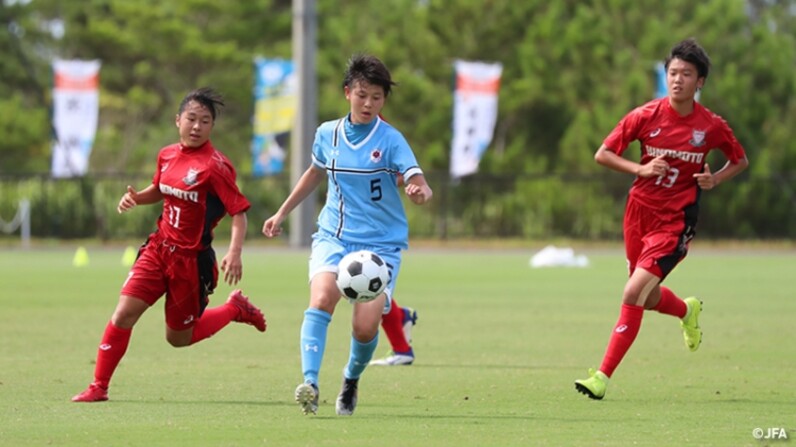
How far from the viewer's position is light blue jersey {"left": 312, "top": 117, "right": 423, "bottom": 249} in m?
8.73

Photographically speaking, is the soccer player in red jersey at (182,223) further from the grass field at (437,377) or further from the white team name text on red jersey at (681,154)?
the white team name text on red jersey at (681,154)

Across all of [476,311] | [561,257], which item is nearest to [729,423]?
[476,311]

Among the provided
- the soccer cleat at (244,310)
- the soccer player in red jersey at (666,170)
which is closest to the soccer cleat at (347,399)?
the soccer player in red jersey at (666,170)

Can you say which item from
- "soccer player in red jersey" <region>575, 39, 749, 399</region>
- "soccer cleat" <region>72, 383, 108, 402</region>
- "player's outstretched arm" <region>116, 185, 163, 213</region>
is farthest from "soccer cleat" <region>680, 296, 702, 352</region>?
"soccer cleat" <region>72, 383, 108, 402</region>

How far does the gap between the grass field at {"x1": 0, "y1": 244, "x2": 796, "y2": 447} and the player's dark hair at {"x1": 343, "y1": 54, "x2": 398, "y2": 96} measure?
191 cm

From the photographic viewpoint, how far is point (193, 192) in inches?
371

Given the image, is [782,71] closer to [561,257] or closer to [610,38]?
[610,38]

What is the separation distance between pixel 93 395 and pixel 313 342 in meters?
1.62

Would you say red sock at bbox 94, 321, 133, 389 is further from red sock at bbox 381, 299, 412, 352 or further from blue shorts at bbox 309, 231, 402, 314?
red sock at bbox 381, 299, 412, 352

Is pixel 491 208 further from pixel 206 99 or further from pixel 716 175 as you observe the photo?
pixel 206 99

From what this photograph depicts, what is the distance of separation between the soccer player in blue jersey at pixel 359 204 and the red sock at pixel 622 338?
1669mm

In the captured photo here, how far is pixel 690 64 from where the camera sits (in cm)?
969

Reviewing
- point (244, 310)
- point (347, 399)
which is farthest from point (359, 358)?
point (244, 310)

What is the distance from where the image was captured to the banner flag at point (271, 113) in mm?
37406
